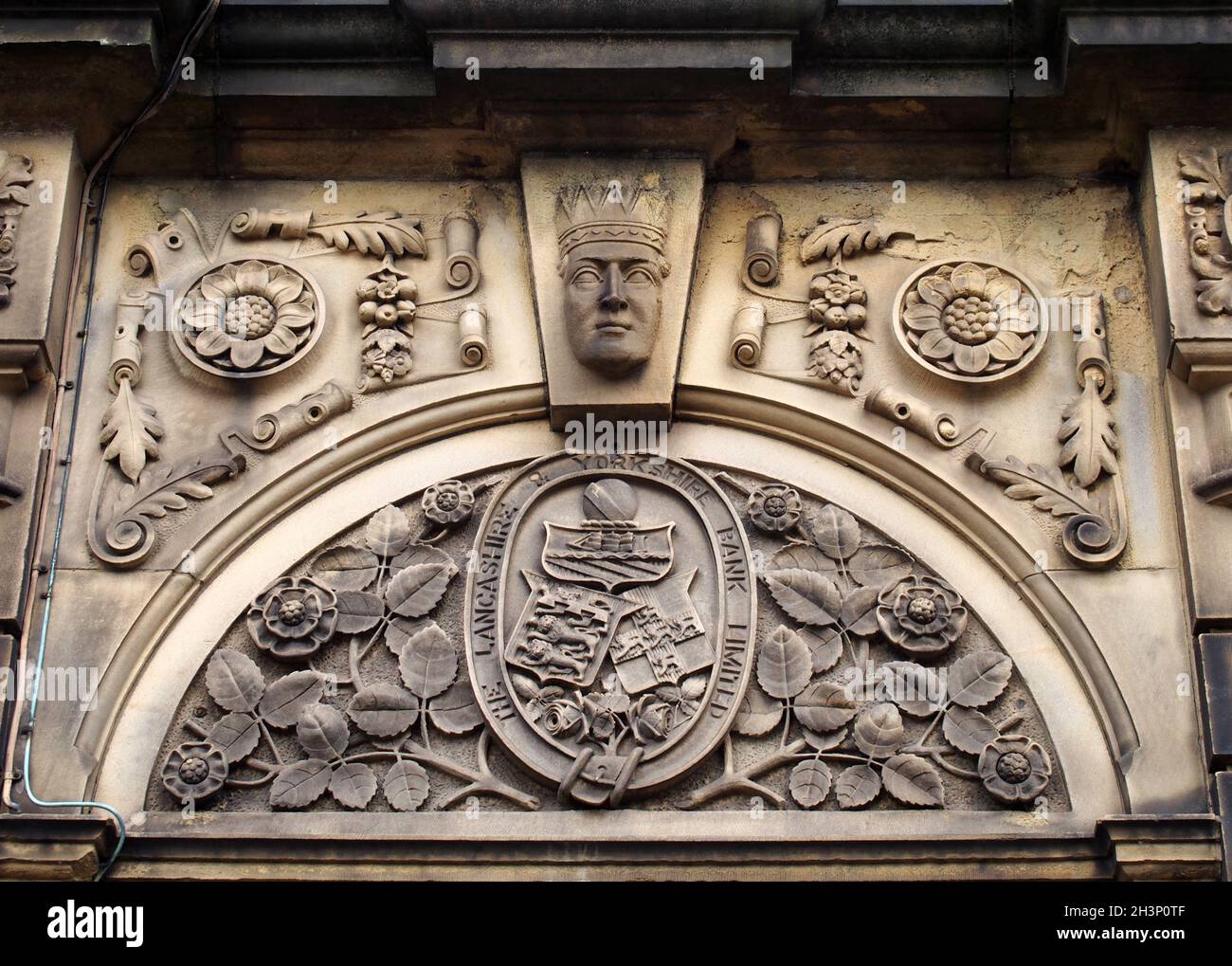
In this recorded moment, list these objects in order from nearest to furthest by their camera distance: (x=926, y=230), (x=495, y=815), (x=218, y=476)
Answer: (x=495, y=815) < (x=218, y=476) < (x=926, y=230)

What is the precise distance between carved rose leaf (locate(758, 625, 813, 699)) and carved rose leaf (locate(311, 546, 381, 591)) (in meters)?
1.33

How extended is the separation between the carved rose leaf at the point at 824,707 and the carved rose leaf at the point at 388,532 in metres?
1.42

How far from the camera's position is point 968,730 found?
6906mm

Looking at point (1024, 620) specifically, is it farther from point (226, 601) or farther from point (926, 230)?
point (226, 601)

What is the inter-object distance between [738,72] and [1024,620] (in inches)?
83.7

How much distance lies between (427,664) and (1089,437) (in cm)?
233

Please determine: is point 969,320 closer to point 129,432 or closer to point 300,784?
point 300,784

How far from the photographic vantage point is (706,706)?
691cm

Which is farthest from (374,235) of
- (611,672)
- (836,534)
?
(836,534)

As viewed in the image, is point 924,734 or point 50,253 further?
point 50,253

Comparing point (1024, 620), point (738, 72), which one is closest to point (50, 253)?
point (738, 72)

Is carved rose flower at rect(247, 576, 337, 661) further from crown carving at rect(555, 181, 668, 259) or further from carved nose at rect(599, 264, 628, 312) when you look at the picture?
crown carving at rect(555, 181, 668, 259)

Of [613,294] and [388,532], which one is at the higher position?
[613,294]

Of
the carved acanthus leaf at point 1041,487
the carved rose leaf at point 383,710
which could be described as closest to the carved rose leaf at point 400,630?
the carved rose leaf at point 383,710
